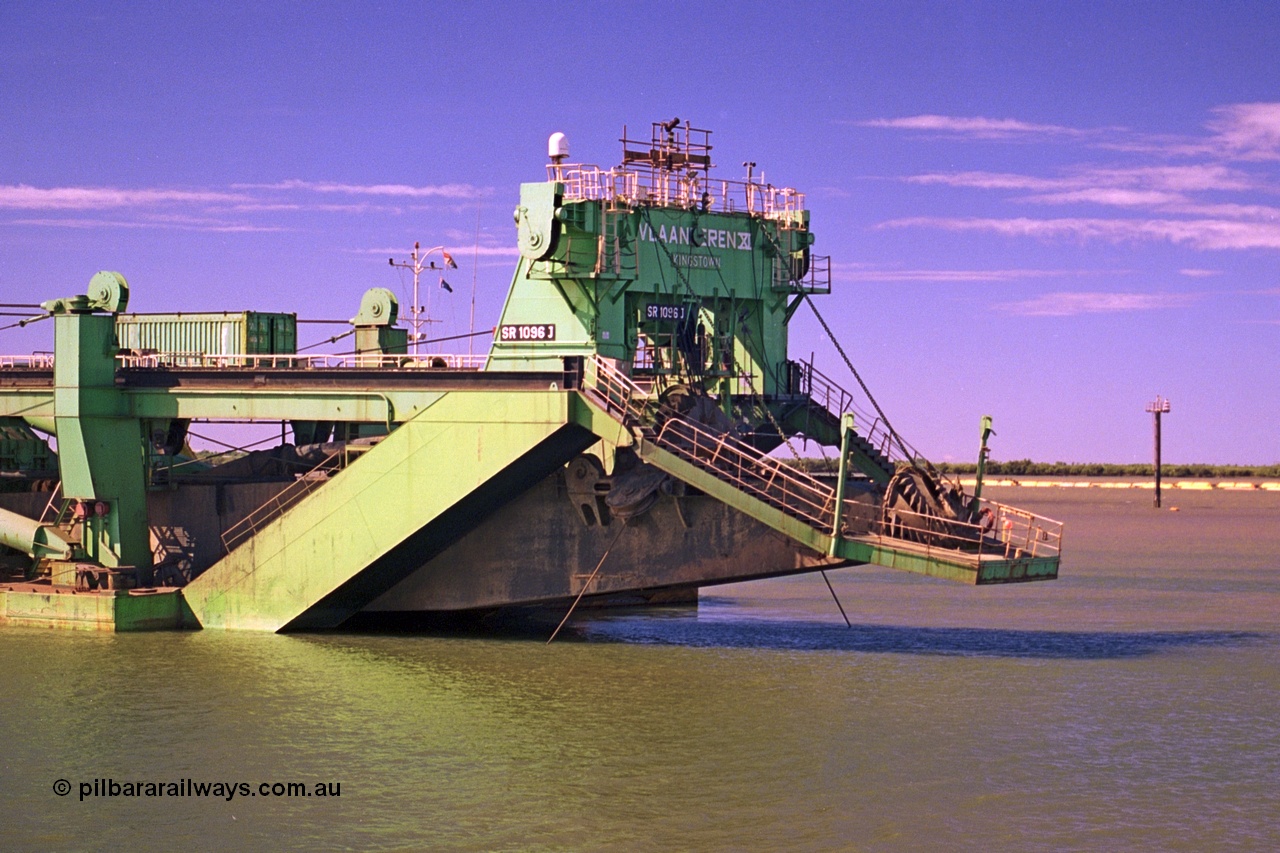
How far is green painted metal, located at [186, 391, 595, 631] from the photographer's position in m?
28.2

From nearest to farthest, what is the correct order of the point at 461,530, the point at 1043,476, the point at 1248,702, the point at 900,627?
1. the point at 1248,702
2. the point at 461,530
3. the point at 900,627
4. the point at 1043,476

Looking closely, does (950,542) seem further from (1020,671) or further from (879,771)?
(879,771)

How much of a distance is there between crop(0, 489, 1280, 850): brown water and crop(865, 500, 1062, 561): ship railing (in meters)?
1.94

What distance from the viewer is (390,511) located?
29016 mm

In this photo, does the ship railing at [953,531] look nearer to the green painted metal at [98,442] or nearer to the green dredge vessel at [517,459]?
the green dredge vessel at [517,459]

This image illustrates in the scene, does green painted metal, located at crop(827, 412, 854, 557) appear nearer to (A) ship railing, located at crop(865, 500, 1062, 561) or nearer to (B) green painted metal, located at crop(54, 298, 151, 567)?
(A) ship railing, located at crop(865, 500, 1062, 561)

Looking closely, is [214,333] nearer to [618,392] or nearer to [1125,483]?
[618,392]

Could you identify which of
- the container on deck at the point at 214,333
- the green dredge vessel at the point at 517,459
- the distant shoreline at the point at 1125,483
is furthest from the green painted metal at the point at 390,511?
the distant shoreline at the point at 1125,483

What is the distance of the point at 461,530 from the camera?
3008cm

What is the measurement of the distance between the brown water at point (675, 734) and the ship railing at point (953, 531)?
194 cm

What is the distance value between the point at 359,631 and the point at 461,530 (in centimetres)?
333

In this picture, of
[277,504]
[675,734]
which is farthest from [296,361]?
[675,734]

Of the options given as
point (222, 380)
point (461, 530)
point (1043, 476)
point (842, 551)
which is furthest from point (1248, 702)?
point (1043, 476)

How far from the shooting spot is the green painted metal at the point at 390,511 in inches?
1109
